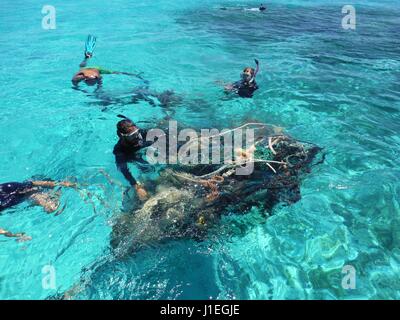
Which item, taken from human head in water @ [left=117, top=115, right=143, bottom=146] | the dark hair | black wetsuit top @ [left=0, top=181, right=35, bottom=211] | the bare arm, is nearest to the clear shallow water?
the bare arm

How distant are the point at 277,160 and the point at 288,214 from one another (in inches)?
32.5

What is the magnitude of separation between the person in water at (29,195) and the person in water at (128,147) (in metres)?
0.93

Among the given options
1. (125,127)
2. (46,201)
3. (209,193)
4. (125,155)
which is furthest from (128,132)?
(46,201)

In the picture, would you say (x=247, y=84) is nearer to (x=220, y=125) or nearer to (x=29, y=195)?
(x=220, y=125)

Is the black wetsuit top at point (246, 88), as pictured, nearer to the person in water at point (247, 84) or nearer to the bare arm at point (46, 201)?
the person in water at point (247, 84)

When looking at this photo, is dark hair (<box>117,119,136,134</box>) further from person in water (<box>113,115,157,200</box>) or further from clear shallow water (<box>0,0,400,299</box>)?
clear shallow water (<box>0,0,400,299</box>)

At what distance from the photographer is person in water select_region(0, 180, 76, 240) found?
4.65 meters

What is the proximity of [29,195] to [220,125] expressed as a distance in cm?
372

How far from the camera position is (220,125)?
6750 mm

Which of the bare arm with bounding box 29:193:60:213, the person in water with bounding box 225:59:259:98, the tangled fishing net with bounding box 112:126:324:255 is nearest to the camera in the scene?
the tangled fishing net with bounding box 112:126:324:255

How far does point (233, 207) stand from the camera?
422 centimetres

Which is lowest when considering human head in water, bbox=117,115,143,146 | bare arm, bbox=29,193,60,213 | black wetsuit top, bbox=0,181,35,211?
Result: bare arm, bbox=29,193,60,213
